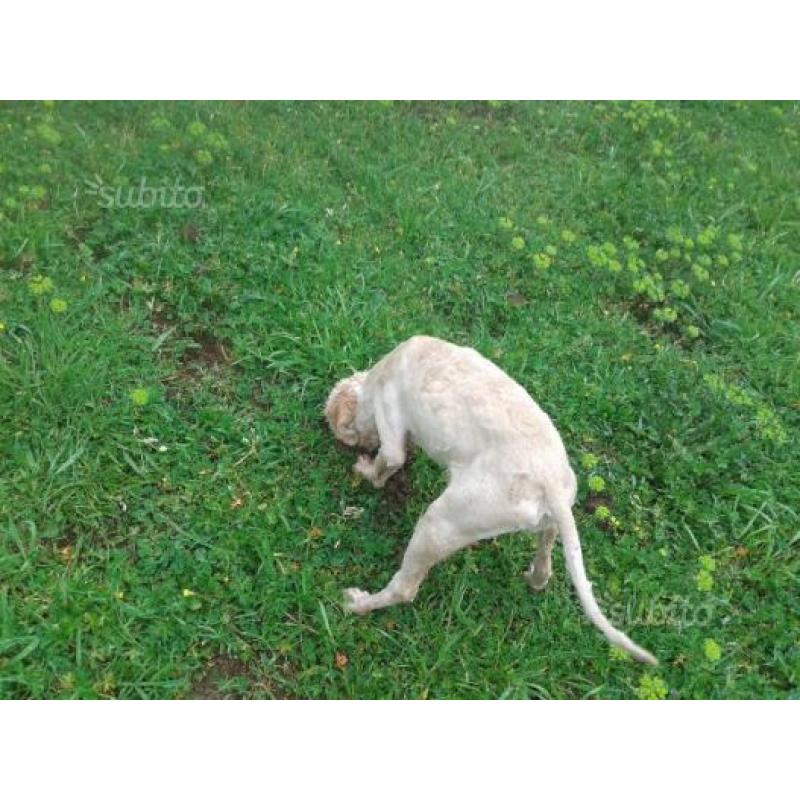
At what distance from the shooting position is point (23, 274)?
16.1 feet

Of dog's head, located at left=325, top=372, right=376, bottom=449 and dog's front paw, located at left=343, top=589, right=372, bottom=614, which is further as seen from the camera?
dog's head, located at left=325, top=372, right=376, bottom=449

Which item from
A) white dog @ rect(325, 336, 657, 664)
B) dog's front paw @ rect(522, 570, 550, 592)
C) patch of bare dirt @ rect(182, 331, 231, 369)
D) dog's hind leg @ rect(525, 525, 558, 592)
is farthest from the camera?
patch of bare dirt @ rect(182, 331, 231, 369)

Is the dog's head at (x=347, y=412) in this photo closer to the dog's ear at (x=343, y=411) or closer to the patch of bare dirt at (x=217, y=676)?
the dog's ear at (x=343, y=411)

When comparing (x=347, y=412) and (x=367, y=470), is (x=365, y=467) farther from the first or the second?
(x=347, y=412)

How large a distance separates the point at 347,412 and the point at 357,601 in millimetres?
1069

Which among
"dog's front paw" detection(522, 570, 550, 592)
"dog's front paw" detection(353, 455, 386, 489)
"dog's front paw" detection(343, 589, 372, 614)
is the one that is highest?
"dog's front paw" detection(353, 455, 386, 489)

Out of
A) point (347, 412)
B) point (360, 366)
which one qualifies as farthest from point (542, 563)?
point (360, 366)

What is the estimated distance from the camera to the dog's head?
13.8ft

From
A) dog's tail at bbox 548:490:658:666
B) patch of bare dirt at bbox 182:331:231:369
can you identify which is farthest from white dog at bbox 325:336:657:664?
patch of bare dirt at bbox 182:331:231:369

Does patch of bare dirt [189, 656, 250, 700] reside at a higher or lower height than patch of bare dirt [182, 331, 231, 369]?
lower

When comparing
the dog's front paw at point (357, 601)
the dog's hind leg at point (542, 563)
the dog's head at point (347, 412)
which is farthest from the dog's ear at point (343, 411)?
the dog's hind leg at point (542, 563)

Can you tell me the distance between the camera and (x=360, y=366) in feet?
15.9

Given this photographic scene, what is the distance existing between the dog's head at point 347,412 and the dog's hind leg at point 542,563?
1.16 metres

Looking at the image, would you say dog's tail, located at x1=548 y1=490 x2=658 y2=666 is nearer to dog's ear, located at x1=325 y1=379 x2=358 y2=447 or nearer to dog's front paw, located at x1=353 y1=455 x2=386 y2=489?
dog's front paw, located at x1=353 y1=455 x2=386 y2=489
